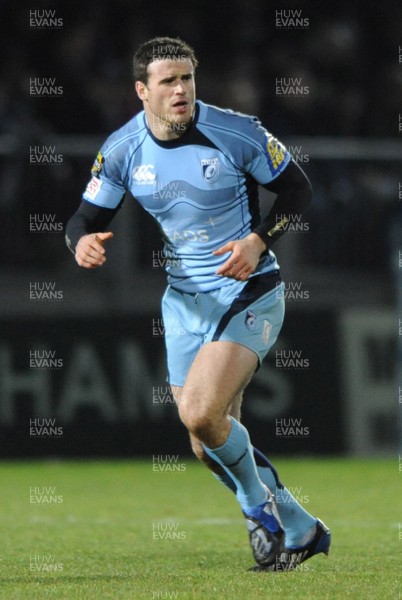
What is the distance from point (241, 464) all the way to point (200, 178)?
1.40 meters

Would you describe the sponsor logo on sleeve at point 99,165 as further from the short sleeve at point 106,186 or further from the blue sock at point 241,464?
the blue sock at point 241,464

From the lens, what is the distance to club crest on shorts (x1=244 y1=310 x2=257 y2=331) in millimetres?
6438

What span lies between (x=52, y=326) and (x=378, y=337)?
3.13m

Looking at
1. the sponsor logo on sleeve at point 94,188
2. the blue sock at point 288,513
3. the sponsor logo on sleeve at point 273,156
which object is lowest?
the blue sock at point 288,513

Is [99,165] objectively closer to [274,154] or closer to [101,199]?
[101,199]

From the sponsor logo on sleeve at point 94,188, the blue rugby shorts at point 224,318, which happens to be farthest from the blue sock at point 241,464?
the sponsor logo on sleeve at point 94,188

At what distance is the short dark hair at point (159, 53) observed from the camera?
6.54 m

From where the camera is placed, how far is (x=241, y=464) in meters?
6.28

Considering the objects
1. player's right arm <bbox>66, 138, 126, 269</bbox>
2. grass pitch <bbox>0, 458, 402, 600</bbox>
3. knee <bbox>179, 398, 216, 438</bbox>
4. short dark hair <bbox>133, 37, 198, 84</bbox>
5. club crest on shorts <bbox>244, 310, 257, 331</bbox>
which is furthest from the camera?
player's right arm <bbox>66, 138, 126, 269</bbox>

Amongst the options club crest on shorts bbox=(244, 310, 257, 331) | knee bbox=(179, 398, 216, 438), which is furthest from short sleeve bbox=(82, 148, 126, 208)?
knee bbox=(179, 398, 216, 438)

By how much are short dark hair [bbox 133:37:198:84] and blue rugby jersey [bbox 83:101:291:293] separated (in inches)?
9.7

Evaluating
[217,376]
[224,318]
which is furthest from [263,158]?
[217,376]

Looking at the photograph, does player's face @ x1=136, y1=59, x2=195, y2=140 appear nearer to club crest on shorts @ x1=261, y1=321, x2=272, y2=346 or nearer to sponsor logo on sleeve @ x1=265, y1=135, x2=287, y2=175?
sponsor logo on sleeve @ x1=265, y1=135, x2=287, y2=175

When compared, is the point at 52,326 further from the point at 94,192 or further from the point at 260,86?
the point at 94,192
